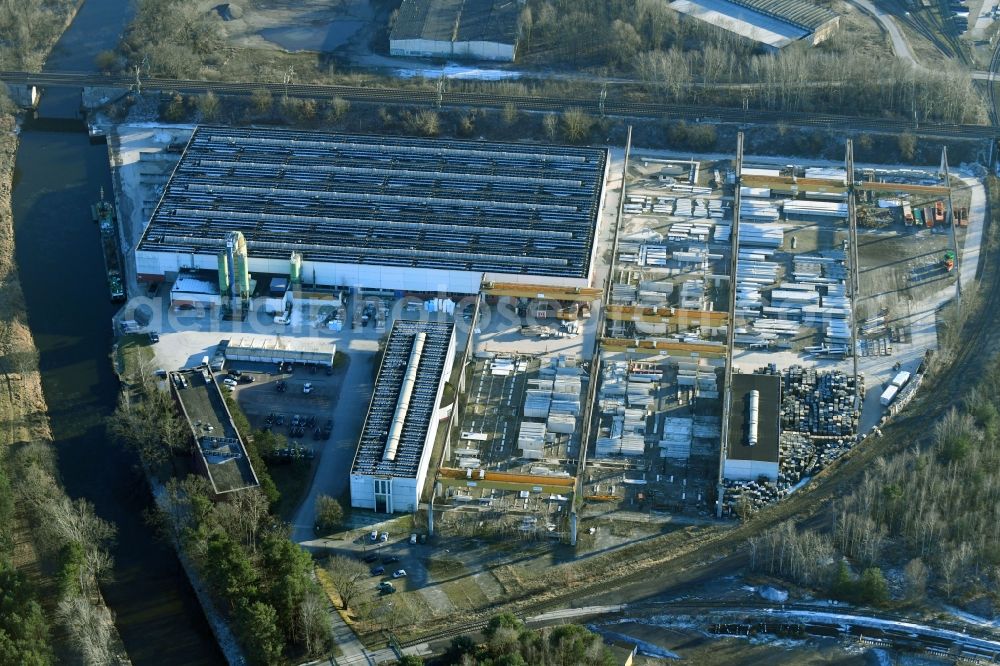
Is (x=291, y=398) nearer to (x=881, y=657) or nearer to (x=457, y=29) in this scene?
(x=881, y=657)

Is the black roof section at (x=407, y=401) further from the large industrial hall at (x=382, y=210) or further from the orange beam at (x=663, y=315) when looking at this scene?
the orange beam at (x=663, y=315)

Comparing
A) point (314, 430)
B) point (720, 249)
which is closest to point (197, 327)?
point (314, 430)

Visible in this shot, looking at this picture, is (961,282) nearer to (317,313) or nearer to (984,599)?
(984,599)

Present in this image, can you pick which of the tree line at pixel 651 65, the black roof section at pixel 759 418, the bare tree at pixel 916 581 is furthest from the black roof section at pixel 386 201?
the bare tree at pixel 916 581

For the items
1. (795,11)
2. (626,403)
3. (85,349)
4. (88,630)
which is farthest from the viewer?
(795,11)

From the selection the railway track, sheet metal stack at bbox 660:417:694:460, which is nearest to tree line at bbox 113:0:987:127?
the railway track

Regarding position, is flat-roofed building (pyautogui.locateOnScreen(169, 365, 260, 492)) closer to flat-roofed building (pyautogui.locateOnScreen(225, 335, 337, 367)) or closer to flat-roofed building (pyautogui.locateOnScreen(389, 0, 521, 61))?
flat-roofed building (pyautogui.locateOnScreen(225, 335, 337, 367))

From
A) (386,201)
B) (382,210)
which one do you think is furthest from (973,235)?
(382,210)

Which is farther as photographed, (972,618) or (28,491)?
(28,491)
